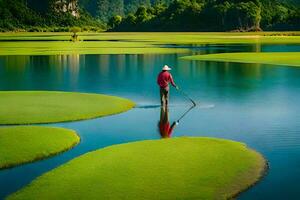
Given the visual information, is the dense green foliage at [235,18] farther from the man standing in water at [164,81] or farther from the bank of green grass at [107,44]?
the man standing in water at [164,81]

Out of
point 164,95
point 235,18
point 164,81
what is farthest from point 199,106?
point 235,18

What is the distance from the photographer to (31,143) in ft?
54.7

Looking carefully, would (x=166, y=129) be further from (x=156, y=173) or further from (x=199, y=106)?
(x=156, y=173)

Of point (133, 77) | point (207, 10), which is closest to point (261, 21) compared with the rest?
point (207, 10)

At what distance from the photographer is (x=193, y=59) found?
52719 mm

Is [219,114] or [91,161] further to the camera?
[219,114]

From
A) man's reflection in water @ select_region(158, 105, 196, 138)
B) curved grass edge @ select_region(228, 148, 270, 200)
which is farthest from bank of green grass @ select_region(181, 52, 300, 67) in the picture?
curved grass edge @ select_region(228, 148, 270, 200)

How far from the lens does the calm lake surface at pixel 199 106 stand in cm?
1419

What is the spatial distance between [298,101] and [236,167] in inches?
487

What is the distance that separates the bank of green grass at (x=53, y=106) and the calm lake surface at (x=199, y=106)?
1.02 meters

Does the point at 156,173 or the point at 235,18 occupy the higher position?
the point at 235,18

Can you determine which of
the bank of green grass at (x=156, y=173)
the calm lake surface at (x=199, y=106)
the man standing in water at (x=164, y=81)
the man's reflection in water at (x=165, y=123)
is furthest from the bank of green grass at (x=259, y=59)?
the bank of green grass at (x=156, y=173)

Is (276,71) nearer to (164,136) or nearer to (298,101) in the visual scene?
(298,101)

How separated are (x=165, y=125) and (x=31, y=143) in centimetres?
544
